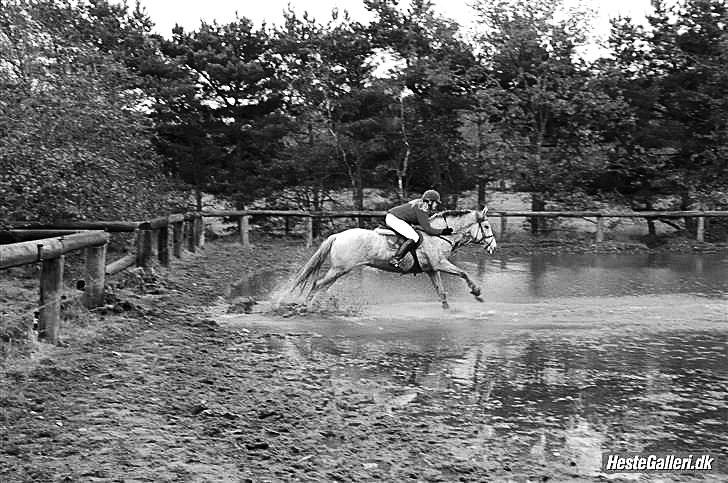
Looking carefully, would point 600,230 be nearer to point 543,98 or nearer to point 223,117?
point 543,98

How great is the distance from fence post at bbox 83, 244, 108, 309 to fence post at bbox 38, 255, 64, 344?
68.1 inches

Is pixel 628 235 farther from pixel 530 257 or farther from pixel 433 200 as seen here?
pixel 433 200

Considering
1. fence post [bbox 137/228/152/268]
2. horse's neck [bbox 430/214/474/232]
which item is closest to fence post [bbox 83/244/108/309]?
fence post [bbox 137/228/152/268]

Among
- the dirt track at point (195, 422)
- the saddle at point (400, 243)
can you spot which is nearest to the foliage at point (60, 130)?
the dirt track at point (195, 422)

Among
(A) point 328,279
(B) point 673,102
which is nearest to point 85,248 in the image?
(A) point 328,279

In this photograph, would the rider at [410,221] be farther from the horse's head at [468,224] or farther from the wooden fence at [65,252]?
the wooden fence at [65,252]

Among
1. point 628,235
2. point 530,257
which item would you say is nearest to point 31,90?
point 530,257

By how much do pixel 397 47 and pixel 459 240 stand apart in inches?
654

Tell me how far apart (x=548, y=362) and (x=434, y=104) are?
2076 centimetres

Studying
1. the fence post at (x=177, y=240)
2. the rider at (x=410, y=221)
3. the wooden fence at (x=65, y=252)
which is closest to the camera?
the wooden fence at (x=65, y=252)

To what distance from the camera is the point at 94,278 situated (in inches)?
369

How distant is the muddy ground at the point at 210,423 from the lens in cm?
452

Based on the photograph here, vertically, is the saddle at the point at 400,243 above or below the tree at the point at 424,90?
below

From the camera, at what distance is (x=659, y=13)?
89.4 ft
